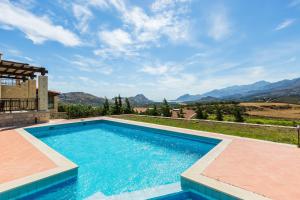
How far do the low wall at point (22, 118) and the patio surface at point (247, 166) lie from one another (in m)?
4.79

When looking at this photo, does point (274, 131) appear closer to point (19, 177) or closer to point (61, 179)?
point (61, 179)

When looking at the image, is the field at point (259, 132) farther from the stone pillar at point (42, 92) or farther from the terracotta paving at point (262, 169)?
the stone pillar at point (42, 92)

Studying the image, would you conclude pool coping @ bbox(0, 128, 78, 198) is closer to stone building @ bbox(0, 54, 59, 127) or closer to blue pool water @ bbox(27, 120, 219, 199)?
blue pool water @ bbox(27, 120, 219, 199)

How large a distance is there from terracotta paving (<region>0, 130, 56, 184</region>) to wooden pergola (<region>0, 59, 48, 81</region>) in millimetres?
5777

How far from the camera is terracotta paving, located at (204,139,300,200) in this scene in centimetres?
367

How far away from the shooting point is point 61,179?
438 cm

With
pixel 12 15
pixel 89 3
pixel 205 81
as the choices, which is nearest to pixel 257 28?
pixel 89 3

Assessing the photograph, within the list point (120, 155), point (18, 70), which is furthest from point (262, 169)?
point (18, 70)

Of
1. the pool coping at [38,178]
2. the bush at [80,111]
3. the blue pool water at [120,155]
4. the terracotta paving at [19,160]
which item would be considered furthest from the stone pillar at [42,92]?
the pool coping at [38,178]

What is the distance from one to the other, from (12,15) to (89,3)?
4261 millimetres

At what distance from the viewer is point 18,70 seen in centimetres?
1298

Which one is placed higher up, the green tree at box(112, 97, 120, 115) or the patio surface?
the green tree at box(112, 97, 120, 115)

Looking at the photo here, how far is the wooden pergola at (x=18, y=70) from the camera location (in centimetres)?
1107

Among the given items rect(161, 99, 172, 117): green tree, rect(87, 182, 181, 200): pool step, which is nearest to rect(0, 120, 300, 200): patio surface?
rect(87, 182, 181, 200): pool step
